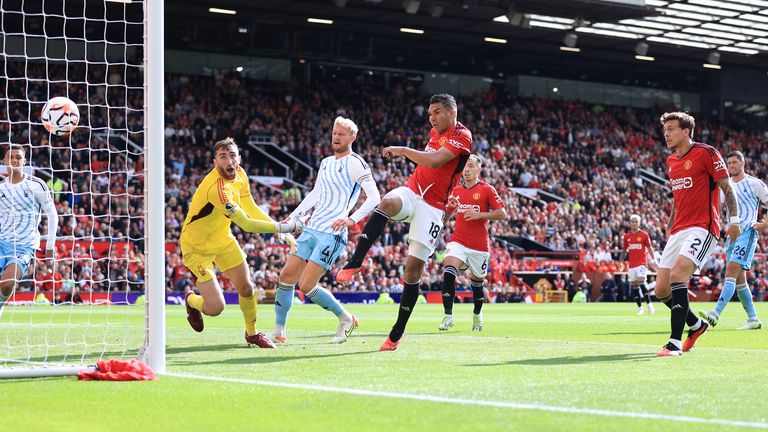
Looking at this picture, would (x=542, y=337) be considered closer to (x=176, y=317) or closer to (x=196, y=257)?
(x=196, y=257)

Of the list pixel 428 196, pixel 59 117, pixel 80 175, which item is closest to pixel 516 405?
pixel 428 196

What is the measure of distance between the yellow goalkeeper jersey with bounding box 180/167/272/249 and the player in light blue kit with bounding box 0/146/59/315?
88.2 inches

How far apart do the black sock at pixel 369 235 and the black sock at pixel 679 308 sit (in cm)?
289

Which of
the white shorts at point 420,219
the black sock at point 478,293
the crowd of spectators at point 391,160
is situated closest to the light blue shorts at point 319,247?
the white shorts at point 420,219

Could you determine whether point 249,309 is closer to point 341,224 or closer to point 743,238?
point 341,224

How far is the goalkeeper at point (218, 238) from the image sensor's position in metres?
9.54

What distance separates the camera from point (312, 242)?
10.9 meters

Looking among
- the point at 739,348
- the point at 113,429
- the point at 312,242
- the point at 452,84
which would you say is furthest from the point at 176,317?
the point at 452,84

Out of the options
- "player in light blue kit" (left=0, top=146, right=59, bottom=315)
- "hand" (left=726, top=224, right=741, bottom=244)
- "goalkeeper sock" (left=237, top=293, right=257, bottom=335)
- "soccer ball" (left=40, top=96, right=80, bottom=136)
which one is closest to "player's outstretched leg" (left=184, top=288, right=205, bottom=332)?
"goalkeeper sock" (left=237, top=293, right=257, bottom=335)

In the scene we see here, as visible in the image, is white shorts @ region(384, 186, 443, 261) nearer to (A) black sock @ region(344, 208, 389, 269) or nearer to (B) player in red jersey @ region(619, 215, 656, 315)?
(A) black sock @ region(344, 208, 389, 269)

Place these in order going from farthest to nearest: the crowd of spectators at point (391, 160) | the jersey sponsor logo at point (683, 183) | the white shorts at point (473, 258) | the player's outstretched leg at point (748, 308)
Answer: the crowd of spectators at point (391, 160) → the player's outstretched leg at point (748, 308) → the white shorts at point (473, 258) → the jersey sponsor logo at point (683, 183)

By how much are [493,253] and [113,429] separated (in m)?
30.1

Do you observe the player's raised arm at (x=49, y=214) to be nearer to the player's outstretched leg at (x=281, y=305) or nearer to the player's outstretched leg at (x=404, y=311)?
the player's outstretched leg at (x=281, y=305)

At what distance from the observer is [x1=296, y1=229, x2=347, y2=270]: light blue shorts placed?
35.0ft
